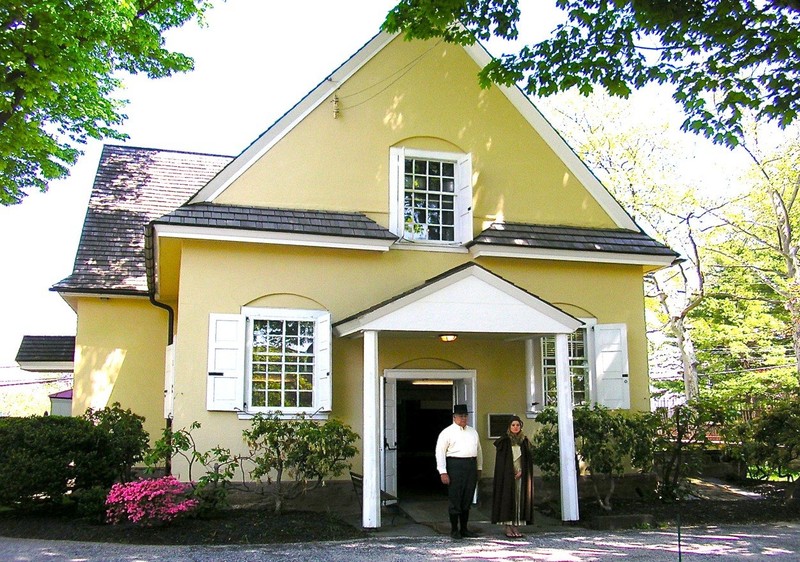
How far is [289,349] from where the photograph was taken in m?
12.1

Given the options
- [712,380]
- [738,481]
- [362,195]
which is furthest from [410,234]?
[712,380]

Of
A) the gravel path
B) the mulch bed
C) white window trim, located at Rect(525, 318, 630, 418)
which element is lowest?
the gravel path

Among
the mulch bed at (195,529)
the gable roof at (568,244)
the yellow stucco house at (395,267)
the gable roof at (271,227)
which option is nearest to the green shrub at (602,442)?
the yellow stucco house at (395,267)

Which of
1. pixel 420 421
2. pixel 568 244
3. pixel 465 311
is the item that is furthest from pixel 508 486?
pixel 420 421

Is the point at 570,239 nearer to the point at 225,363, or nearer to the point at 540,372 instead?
Answer: the point at 540,372

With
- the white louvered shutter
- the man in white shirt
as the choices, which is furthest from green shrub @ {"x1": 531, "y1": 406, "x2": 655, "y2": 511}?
the white louvered shutter

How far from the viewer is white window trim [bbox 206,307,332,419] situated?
1162cm

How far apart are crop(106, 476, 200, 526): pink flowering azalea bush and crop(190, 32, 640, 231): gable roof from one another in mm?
4544

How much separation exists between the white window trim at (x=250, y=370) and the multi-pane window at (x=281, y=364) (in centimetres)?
9

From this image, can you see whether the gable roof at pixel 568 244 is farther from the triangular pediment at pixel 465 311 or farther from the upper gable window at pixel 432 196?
the triangular pediment at pixel 465 311

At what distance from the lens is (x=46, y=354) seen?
18.7 meters

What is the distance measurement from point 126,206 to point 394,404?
941 cm

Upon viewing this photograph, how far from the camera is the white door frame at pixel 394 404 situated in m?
12.3

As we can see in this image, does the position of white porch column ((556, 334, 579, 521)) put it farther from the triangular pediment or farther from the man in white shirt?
the man in white shirt
